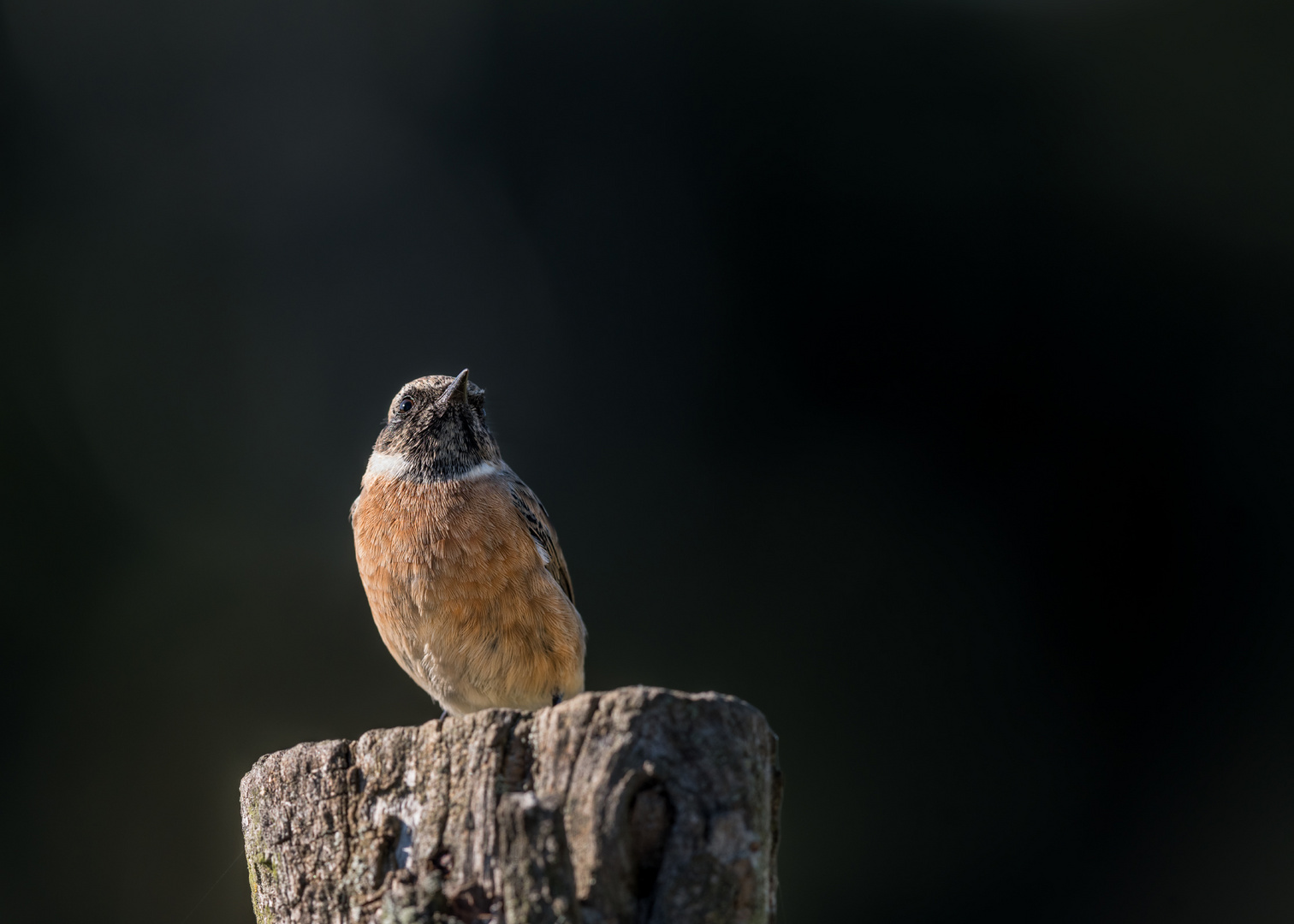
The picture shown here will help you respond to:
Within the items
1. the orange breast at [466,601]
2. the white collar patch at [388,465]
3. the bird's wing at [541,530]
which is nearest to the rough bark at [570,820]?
the orange breast at [466,601]

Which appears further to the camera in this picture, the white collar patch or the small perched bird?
the white collar patch

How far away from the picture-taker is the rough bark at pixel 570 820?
73.4 inches

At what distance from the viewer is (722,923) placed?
1.88 meters

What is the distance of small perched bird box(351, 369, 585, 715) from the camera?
4594mm

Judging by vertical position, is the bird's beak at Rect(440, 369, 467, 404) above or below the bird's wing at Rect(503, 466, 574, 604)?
above

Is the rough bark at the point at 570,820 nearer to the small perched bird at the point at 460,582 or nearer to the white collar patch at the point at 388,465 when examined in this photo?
the small perched bird at the point at 460,582

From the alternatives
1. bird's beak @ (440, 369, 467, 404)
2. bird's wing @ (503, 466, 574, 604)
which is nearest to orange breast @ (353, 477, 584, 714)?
bird's wing @ (503, 466, 574, 604)

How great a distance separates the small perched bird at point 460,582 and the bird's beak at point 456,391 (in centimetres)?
1

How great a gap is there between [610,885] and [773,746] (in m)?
0.47

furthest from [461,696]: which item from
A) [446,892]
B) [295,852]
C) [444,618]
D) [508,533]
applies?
[446,892]

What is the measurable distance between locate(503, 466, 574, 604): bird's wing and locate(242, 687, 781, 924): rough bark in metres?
2.78

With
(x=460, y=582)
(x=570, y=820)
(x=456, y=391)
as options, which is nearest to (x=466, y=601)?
(x=460, y=582)

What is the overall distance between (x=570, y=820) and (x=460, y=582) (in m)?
2.75

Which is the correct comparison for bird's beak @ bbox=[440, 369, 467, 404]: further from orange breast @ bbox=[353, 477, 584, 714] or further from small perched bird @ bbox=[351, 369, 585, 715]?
orange breast @ bbox=[353, 477, 584, 714]
